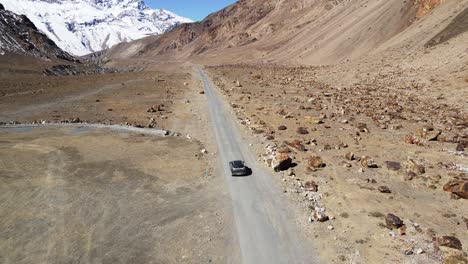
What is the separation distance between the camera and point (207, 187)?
30484 mm

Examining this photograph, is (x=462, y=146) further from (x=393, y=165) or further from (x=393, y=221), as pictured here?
(x=393, y=221)

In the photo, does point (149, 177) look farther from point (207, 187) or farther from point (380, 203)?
point (380, 203)

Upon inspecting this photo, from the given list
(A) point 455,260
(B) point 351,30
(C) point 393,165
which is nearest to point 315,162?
(C) point 393,165

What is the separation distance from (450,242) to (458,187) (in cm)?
715

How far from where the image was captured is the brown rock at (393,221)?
22.6m

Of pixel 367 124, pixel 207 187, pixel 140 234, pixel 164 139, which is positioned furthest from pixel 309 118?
pixel 140 234

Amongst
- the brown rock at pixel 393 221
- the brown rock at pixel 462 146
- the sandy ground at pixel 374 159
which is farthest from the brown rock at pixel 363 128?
the brown rock at pixel 393 221

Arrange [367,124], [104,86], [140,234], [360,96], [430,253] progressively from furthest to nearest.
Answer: [104,86] → [360,96] → [367,124] → [140,234] → [430,253]

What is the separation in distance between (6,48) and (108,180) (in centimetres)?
11346

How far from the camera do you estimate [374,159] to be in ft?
110

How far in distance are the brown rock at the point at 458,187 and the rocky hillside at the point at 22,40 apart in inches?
5039

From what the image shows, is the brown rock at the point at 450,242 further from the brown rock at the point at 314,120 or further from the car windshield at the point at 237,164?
the brown rock at the point at 314,120

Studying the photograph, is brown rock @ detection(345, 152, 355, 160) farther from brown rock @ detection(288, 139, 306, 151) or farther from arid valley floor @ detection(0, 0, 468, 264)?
brown rock @ detection(288, 139, 306, 151)

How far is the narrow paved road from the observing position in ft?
69.3
